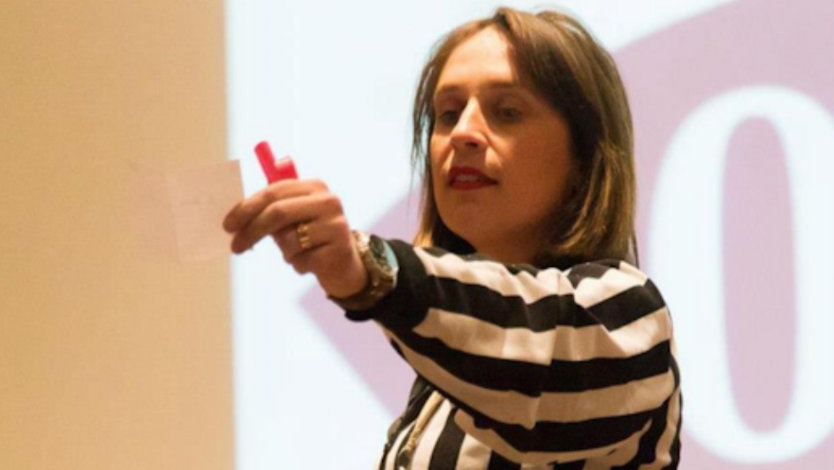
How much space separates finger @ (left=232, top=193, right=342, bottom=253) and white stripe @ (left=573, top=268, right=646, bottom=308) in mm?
158

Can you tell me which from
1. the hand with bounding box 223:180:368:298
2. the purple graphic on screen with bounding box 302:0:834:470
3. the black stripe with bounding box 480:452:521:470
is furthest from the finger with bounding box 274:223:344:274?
the purple graphic on screen with bounding box 302:0:834:470

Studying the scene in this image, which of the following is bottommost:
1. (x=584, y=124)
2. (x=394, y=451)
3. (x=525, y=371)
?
(x=394, y=451)

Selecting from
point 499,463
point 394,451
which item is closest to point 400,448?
point 394,451

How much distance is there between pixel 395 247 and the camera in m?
0.59

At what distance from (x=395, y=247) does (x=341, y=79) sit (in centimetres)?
90

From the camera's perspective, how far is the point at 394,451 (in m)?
0.84

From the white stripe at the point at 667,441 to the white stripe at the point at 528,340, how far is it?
0.08 m

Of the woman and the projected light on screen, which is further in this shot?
the projected light on screen

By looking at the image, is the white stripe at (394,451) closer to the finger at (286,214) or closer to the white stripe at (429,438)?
the white stripe at (429,438)

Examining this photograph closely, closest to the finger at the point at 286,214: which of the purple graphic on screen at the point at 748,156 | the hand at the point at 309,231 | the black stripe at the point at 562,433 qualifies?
the hand at the point at 309,231

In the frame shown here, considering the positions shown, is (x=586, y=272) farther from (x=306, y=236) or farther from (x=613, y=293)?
(x=306, y=236)

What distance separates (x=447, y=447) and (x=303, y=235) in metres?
0.25

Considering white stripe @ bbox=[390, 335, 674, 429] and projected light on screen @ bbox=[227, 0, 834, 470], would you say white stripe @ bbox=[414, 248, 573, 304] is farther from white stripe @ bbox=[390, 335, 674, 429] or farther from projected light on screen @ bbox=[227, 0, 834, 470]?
projected light on screen @ bbox=[227, 0, 834, 470]

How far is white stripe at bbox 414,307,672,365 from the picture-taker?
0.59 metres
